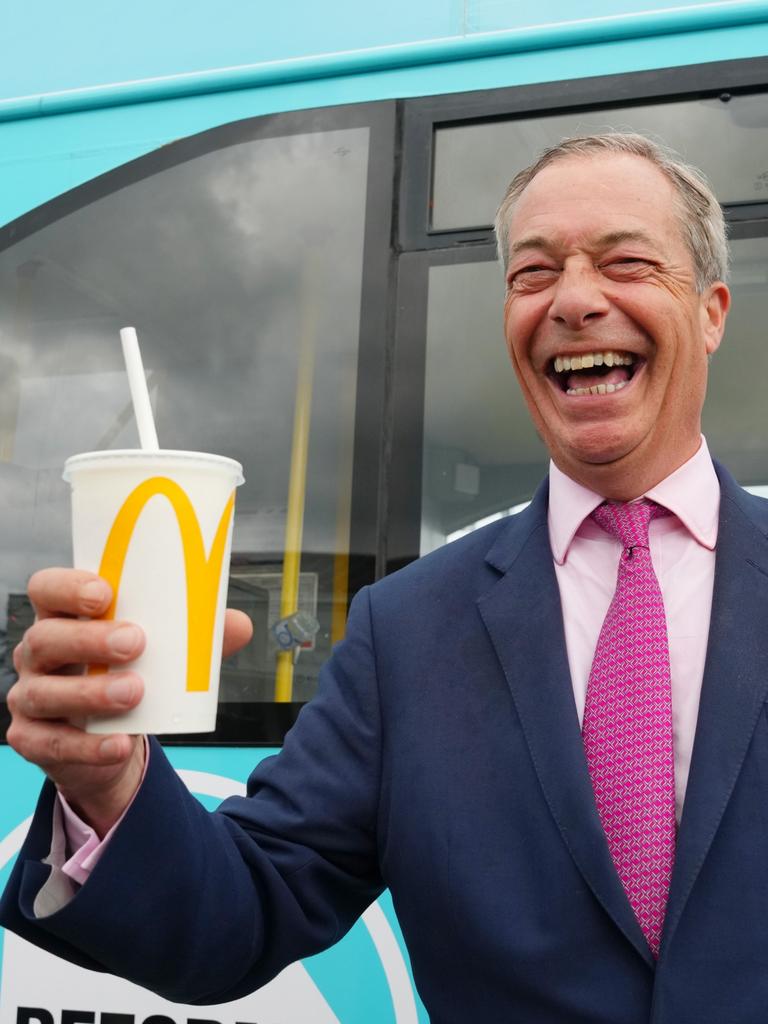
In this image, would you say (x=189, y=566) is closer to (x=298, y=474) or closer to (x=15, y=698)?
(x=15, y=698)

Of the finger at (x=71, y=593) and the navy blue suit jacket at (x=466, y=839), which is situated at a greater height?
the finger at (x=71, y=593)

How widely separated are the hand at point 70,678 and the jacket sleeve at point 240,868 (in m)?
0.18

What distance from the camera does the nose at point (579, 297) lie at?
70.9 inches

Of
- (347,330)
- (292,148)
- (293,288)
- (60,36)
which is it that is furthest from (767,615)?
(60,36)

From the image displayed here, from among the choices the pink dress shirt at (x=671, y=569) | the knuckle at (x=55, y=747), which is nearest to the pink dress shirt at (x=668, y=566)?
the pink dress shirt at (x=671, y=569)

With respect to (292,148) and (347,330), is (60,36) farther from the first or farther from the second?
(347,330)

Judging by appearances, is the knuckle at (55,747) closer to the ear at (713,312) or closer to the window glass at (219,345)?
the ear at (713,312)

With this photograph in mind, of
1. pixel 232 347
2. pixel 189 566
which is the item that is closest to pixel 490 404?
pixel 232 347

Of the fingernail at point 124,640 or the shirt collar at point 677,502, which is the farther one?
the shirt collar at point 677,502

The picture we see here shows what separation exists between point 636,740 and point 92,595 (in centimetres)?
81

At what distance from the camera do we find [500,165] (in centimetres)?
279

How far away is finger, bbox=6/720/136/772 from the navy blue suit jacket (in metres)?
0.18

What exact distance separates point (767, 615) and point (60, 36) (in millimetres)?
2749

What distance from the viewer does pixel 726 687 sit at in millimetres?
1545
